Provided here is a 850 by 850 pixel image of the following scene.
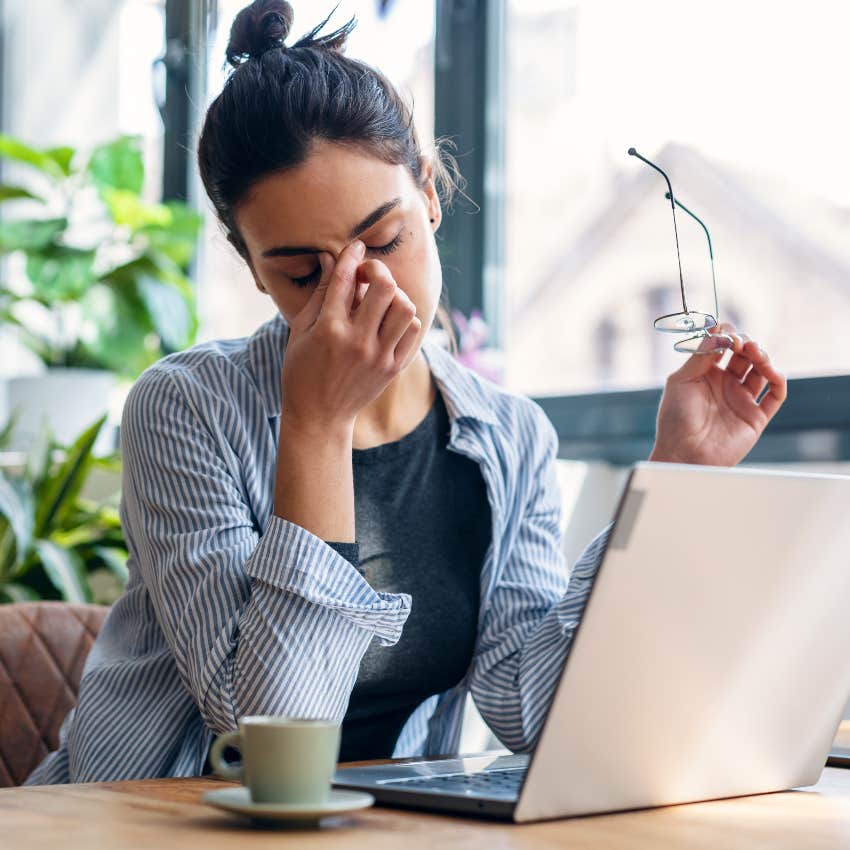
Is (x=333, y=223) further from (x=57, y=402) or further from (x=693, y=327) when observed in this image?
(x=57, y=402)

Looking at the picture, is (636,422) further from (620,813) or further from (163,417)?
(620,813)

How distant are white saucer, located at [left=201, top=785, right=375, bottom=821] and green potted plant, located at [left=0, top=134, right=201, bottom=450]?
2188mm

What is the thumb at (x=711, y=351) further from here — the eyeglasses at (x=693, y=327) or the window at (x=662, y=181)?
the window at (x=662, y=181)

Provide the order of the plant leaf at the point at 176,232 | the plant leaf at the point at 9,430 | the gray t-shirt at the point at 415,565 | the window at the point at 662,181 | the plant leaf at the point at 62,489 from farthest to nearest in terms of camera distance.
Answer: the plant leaf at the point at 176,232
the plant leaf at the point at 9,430
the plant leaf at the point at 62,489
the window at the point at 662,181
the gray t-shirt at the point at 415,565

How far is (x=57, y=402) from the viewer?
2.84m

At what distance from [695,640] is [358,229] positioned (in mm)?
576

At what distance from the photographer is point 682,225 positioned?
1.96m

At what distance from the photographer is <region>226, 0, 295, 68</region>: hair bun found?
1.32 meters

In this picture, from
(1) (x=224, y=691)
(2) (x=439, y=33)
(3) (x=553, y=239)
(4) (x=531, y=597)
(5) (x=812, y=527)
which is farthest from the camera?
(2) (x=439, y=33)

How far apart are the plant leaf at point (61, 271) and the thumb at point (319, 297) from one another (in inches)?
71.4

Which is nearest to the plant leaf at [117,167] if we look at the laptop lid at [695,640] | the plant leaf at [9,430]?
the plant leaf at [9,430]

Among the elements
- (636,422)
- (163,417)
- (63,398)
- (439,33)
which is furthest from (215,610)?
(63,398)

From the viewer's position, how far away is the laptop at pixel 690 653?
0.68 meters

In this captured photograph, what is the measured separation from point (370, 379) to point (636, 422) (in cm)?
94
